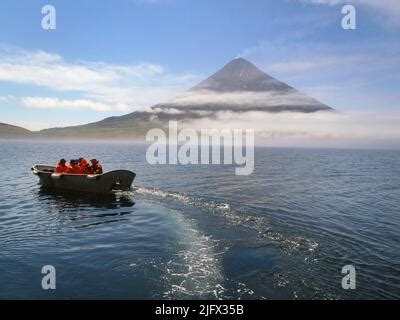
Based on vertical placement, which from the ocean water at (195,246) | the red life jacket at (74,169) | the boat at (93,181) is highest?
the red life jacket at (74,169)

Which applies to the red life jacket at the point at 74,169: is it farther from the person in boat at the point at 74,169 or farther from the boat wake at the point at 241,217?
the boat wake at the point at 241,217

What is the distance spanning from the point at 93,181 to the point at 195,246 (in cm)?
1496

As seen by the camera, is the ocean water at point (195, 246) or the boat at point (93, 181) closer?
the ocean water at point (195, 246)

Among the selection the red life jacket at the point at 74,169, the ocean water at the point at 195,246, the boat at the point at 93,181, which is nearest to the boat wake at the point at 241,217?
the ocean water at the point at 195,246

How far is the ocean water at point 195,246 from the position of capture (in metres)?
12.0

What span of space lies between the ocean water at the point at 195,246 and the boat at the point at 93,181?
89 cm

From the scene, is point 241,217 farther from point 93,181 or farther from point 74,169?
point 74,169

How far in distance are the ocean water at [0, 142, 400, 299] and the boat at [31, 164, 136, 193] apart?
889 millimetres

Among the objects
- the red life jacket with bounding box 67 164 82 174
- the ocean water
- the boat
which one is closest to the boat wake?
the ocean water

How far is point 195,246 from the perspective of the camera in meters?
16.2

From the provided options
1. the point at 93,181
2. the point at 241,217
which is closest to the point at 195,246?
the point at 241,217
